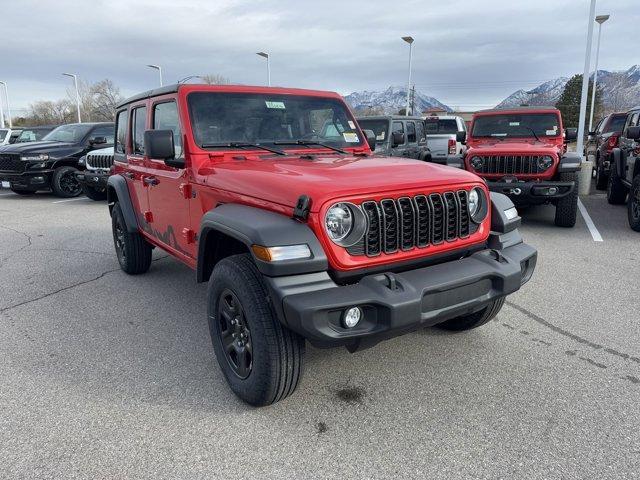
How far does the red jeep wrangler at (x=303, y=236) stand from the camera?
239cm

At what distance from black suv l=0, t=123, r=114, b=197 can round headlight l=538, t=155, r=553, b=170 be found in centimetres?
935

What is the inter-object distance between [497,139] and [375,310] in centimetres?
750

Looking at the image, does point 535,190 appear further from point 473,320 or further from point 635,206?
point 473,320

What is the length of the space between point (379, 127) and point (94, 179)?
6152 millimetres

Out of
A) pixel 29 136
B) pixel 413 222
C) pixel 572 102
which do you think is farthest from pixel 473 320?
pixel 572 102

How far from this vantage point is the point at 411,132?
35.9 feet

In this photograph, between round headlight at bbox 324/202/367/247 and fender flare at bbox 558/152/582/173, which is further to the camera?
fender flare at bbox 558/152/582/173

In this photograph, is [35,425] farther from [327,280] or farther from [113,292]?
[113,292]

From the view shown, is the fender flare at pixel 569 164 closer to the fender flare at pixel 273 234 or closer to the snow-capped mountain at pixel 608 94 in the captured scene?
the fender flare at pixel 273 234

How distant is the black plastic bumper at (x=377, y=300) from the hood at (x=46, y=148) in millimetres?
11375

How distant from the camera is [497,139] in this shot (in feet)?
29.3

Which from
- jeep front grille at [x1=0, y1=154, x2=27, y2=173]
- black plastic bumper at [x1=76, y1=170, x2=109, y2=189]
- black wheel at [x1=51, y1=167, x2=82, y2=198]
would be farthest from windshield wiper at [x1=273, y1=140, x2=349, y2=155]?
jeep front grille at [x1=0, y1=154, x2=27, y2=173]

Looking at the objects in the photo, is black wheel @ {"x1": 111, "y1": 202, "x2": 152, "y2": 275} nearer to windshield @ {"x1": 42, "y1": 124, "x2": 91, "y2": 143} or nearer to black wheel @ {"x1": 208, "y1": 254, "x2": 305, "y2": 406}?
black wheel @ {"x1": 208, "y1": 254, "x2": 305, "y2": 406}

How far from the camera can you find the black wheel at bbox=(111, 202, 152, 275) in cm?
519
